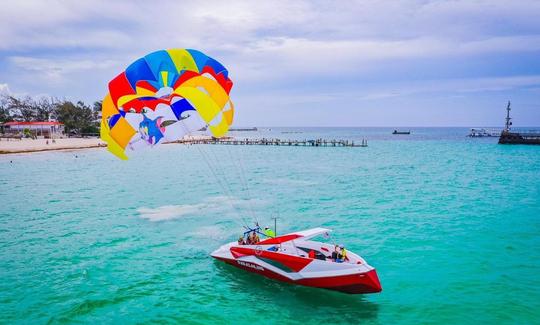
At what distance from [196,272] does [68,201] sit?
1897cm

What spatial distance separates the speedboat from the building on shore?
9897cm

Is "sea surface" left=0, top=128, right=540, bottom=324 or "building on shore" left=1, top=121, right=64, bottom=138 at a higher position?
"building on shore" left=1, top=121, right=64, bottom=138

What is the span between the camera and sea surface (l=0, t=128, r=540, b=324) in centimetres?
1318

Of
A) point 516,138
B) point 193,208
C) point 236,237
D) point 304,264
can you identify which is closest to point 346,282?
point 304,264

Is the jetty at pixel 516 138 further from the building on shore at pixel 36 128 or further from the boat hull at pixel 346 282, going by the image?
the building on shore at pixel 36 128

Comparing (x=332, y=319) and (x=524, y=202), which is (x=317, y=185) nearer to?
(x=524, y=202)

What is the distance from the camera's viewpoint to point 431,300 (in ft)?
45.5

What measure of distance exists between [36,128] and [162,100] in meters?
99.6

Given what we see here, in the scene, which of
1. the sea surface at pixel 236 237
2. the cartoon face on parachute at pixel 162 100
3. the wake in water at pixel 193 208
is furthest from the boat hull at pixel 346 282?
the wake in water at pixel 193 208

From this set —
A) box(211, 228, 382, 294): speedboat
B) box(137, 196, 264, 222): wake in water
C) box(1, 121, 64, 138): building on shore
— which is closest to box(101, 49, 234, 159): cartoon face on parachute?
box(211, 228, 382, 294): speedboat

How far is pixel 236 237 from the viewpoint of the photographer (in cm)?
2073

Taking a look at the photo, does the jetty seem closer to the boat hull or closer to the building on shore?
the boat hull

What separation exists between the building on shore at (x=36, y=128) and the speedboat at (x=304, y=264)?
98974 millimetres

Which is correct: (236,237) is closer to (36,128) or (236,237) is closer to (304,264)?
(304,264)
